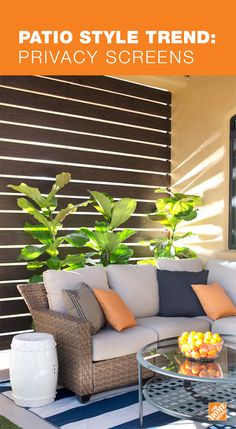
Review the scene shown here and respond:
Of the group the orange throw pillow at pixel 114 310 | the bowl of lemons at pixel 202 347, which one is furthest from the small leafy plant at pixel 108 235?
the bowl of lemons at pixel 202 347

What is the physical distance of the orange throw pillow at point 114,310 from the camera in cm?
386

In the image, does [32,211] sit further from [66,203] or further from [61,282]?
[61,282]

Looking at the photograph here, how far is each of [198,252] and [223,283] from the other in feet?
4.98

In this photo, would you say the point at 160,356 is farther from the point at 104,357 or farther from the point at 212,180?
the point at 212,180

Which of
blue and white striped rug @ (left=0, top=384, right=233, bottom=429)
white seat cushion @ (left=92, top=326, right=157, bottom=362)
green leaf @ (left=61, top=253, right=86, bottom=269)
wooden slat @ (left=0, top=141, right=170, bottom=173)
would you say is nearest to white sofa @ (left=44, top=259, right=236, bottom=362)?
white seat cushion @ (left=92, top=326, right=157, bottom=362)

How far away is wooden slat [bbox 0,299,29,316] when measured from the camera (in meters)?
5.19

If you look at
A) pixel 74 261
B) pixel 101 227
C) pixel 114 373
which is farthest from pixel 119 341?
pixel 101 227

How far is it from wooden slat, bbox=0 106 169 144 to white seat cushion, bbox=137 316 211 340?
2442 mm

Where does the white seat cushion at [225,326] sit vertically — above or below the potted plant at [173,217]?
below

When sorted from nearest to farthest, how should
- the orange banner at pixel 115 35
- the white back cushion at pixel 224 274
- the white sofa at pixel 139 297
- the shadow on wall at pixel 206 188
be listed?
the white sofa at pixel 139 297
the orange banner at pixel 115 35
the white back cushion at pixel 224 274
the shadow on wall at pixel 206 188

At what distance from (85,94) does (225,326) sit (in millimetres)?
3095

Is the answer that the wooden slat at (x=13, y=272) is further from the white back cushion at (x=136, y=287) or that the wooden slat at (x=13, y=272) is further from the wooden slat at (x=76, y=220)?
the white back cushion at (x=136, y=287)

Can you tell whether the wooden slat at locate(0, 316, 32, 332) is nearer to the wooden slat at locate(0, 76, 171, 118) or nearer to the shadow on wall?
the shadow on wall

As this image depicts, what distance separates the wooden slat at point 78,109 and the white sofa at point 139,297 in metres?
2.06
